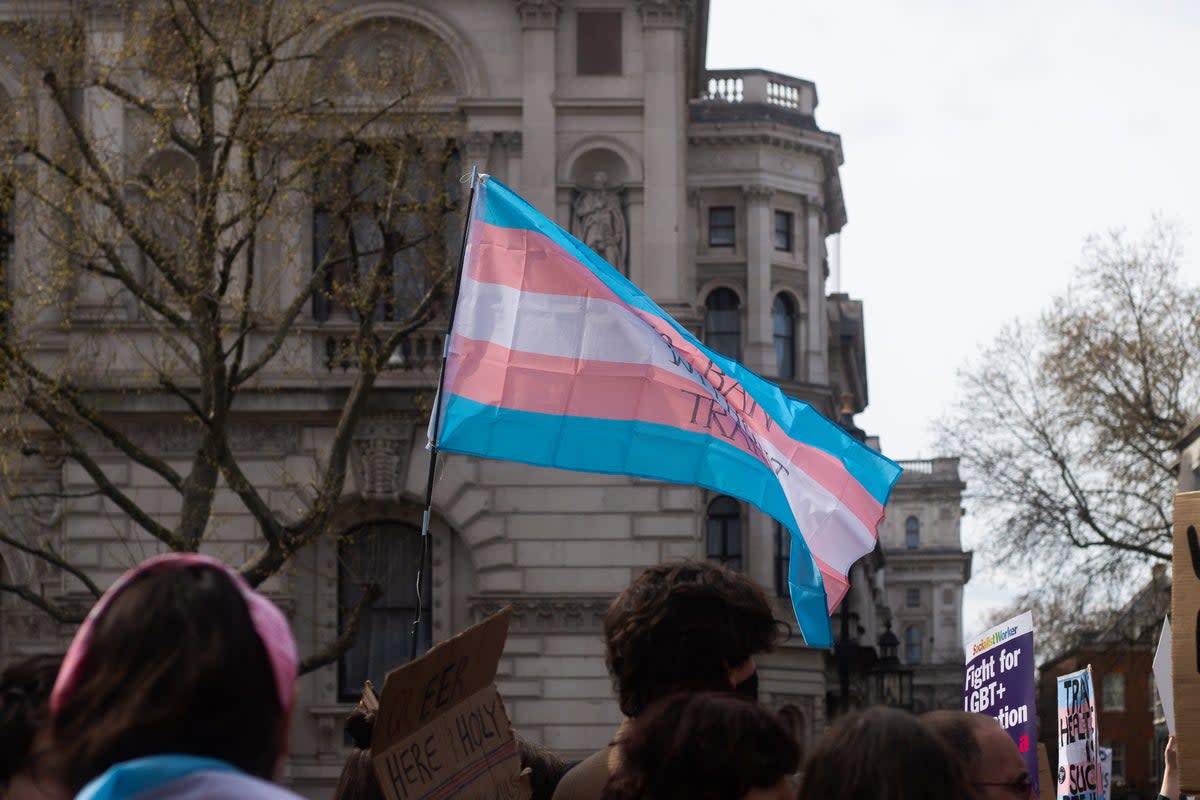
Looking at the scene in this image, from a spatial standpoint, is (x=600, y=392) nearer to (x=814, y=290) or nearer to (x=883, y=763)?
(x=883, y=763)

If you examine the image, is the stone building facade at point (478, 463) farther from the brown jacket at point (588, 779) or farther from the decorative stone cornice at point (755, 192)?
the brown jacket at point (588, 779)

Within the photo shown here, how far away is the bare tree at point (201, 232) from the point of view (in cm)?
2258

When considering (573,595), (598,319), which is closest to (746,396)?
(598,319)

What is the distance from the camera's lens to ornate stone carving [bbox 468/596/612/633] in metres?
30.6

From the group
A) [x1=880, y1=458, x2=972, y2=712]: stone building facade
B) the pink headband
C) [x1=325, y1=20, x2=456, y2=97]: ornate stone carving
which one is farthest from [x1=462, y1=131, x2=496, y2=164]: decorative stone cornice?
A: [x1=880, y1=458, x2=972, y2=712]: stone building facade

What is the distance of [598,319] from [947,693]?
332 feet

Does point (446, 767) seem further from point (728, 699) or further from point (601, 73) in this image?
point (601, 73)

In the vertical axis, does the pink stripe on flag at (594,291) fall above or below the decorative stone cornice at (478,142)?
below

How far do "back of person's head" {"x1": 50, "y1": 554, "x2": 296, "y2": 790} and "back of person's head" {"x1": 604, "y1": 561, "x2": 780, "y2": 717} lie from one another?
222 cm

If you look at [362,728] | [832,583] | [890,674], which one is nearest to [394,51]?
[890,674]

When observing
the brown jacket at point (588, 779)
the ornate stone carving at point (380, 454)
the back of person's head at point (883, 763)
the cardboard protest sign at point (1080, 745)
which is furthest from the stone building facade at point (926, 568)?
the back of person's head at point (883, 763)

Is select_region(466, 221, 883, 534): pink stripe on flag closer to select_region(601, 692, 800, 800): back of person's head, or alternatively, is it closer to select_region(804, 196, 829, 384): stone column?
select_region(601, 692, 800, 800): back of person's head

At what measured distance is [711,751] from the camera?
4.39 meters

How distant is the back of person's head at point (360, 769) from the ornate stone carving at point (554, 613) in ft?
76.9
